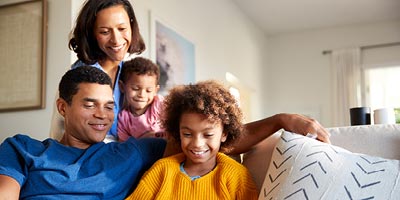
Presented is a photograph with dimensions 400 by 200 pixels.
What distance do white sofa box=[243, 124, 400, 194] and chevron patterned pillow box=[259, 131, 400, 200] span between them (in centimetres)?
16

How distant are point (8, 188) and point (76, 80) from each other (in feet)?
1.39

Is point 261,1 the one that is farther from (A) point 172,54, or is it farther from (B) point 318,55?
(A) point 172,54

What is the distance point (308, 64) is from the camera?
6.52 metres

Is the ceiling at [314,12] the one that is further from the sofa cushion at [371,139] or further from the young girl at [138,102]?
the sofa cushion at [371,139]

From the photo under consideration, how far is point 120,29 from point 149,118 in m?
0.43

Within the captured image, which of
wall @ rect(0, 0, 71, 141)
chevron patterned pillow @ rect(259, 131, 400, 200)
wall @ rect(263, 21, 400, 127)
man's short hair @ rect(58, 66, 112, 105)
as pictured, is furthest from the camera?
Result: wall @ rect(263, 21, 400, 127)

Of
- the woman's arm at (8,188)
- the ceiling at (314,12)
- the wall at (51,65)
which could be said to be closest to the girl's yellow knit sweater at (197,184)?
the woman's arm at (8,188)

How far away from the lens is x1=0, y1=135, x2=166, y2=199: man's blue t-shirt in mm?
1397

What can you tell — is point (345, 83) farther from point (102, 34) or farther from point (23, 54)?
point (102, 34)

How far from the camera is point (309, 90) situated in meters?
6.48

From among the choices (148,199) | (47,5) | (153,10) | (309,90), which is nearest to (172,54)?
(153,10)

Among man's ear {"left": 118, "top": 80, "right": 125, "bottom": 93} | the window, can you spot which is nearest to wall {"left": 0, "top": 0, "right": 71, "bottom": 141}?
man's ear {"left": 118, "top": 80, "right": 125, "bottom": 93}

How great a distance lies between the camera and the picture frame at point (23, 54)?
9.30 feet

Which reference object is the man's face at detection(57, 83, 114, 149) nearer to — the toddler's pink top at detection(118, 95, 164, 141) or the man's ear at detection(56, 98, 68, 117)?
the man's ear at detection(56, 98, 68, 117)
